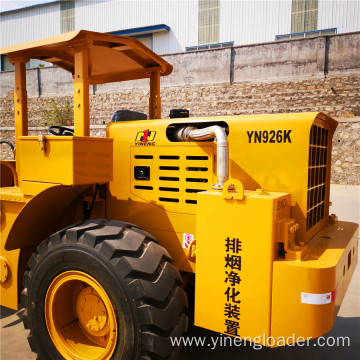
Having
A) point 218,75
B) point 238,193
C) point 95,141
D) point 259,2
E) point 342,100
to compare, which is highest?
point 259,2

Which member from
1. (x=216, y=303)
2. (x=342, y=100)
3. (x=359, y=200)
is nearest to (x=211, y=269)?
(x=216, y=303)

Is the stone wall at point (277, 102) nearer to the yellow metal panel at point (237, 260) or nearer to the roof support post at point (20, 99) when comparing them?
the roof support post at point (20, 99)

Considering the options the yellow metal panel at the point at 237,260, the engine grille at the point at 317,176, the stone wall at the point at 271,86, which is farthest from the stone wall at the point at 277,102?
the yellow metal panel at the point at 237,260

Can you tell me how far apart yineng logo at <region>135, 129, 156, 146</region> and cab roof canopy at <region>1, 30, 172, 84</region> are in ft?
2.49

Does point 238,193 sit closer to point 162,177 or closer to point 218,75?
point 162,177

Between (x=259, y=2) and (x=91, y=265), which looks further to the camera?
(x=259, y=2)

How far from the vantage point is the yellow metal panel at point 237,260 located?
213 cm

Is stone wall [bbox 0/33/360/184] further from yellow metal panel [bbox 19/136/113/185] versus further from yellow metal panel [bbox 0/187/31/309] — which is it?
yellow metal panel [bbox 0/187/31/309]

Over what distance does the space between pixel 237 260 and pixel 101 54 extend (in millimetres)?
2200

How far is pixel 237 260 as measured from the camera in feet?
7.26

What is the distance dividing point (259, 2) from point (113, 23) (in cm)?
1048

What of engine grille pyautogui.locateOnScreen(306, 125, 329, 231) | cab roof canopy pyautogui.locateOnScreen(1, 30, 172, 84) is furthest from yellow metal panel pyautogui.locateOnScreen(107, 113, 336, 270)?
cab roof canopy pyautogui.locateOnScreen(1, 30, 172, 84)

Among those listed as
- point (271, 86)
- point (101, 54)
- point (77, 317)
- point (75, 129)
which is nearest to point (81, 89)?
point (75, 129)

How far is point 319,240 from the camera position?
2701 millimetres
